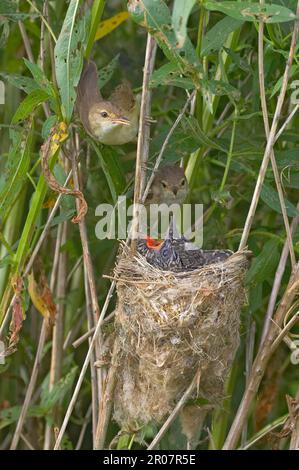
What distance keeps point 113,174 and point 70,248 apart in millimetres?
646

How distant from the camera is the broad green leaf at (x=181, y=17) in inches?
94.1

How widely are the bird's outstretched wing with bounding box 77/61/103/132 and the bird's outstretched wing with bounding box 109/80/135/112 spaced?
0.27 ft

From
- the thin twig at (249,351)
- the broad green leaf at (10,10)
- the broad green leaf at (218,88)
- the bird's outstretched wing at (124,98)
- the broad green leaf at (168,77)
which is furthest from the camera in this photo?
the thin twig at (249,351)

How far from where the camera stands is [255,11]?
9.02 feet

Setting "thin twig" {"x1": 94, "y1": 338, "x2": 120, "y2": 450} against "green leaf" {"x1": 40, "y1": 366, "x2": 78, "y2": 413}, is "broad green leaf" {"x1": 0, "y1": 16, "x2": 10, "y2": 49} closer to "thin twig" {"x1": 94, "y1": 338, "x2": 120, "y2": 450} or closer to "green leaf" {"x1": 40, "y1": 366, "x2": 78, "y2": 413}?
"thin twig" {"x1": 94, "y1": 338, "x2": 120, "y2": 450}

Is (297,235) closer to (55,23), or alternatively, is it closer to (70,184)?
(70,184)

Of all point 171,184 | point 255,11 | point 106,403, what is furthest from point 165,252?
point 255,11

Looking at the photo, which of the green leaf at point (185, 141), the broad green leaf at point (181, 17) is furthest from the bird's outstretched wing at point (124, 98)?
the broad green leaf at point (181, 17)

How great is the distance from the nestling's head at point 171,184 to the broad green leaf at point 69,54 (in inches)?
33.6

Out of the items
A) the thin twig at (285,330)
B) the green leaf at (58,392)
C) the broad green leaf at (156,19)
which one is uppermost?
the broad green leaf at (156,19)

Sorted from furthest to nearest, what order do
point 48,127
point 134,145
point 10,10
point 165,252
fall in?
point 134,145, point 165,252, point 10,10, point 48,127

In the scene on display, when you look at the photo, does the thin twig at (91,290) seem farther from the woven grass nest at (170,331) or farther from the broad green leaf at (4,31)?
the broad green leaf at (4,31)

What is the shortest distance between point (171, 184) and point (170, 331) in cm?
87

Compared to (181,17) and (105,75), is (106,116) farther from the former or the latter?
(181,17)
